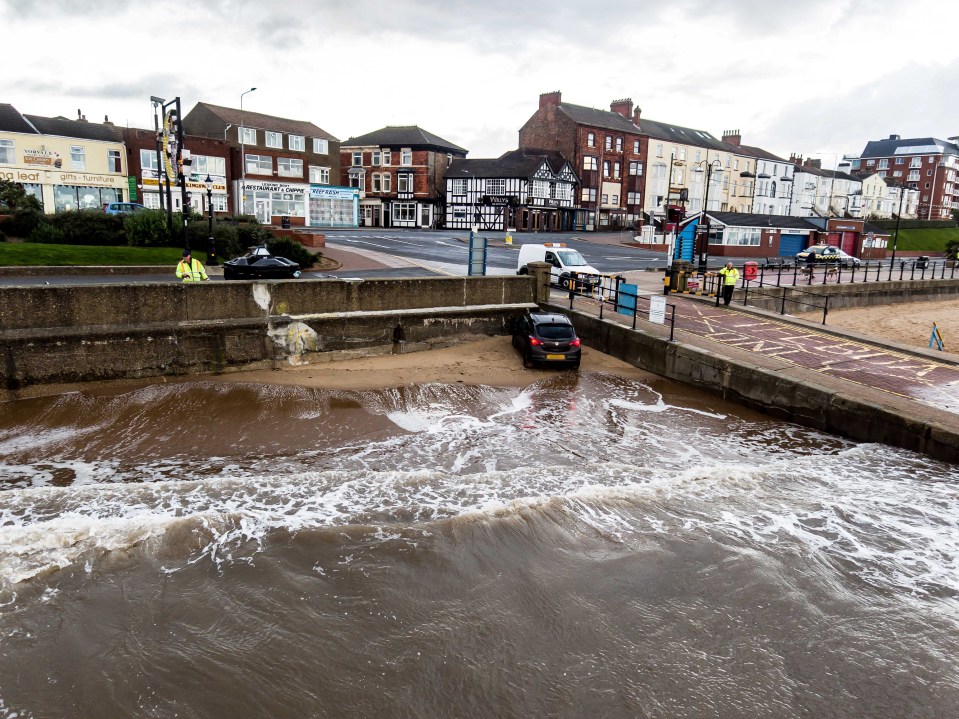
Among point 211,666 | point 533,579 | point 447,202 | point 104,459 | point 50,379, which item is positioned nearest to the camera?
point 211,666

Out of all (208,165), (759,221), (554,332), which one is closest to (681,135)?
(759,221)

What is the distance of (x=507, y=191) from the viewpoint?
65812 mm

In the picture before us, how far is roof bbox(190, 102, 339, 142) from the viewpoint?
55750 mm

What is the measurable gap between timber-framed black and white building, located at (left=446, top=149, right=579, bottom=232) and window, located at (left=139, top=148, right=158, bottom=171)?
27.4 metres

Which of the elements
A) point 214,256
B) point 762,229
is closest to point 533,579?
point 214,256

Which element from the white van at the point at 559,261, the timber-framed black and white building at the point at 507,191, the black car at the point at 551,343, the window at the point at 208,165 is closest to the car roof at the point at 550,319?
the black car at the point at 551,343

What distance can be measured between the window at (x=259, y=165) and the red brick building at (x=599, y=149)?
3228cm

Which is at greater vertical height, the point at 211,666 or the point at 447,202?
the point at 447,202

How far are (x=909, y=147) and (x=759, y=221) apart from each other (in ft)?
325

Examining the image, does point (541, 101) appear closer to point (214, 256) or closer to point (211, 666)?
point (214, 256)

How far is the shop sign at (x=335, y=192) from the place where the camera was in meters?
59.4

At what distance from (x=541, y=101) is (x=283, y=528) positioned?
7317cm

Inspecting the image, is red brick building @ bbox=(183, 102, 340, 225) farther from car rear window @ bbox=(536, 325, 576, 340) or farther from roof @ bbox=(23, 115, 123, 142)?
car rear window @ bbox=(536, 325, 576, 340)

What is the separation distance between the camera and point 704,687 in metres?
5.90
